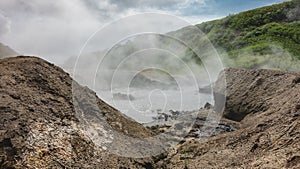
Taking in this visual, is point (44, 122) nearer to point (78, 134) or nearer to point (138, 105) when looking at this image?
point (78, 134)

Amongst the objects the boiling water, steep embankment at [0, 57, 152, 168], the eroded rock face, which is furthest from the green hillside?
steep embankment at [0, 57, 152, 168]

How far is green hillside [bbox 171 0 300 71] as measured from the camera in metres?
37.6

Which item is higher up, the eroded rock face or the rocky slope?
the eroded rock face

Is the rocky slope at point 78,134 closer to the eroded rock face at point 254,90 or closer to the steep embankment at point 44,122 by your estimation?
the steep embankment at point 44,122

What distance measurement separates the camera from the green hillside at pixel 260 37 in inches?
1479

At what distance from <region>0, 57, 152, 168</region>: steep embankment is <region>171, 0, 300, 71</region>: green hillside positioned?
28410mm

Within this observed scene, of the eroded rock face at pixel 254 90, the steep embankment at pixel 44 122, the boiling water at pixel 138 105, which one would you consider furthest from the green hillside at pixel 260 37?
the steep embankment at pixel 44 122

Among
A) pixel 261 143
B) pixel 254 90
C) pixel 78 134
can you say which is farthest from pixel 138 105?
pixel 261 143

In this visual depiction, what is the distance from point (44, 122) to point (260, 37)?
160ft

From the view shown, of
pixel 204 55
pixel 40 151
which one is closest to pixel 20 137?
pixel 40 151

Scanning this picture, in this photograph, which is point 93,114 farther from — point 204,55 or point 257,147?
point 204,55

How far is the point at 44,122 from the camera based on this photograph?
664 centimetres

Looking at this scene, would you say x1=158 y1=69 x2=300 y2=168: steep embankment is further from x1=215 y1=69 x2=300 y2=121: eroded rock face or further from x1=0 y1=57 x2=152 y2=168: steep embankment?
x1=0 y1=57 x2=152 y2=168: steep embankment

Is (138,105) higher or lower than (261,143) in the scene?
higher
